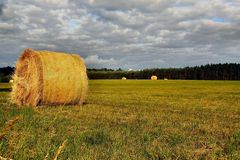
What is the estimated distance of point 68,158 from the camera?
5.75 metres

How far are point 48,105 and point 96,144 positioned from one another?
9.87 m

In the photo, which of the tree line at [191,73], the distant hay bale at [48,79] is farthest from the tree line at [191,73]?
the distant hay bale at [48,79]

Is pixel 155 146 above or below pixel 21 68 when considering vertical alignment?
below

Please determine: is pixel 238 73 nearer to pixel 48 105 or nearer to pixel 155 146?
pixel 48 105

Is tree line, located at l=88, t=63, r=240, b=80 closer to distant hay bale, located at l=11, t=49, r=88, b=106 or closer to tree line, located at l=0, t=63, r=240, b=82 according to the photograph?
tree line, located at l=0, t=63, r=240, b=82

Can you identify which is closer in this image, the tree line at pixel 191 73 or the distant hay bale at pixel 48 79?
the distant hay bale at pixel 48 79

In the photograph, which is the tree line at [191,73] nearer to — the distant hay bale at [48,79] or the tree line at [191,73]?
the tree line at [191,73]

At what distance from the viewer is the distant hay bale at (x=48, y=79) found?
16.7 metres

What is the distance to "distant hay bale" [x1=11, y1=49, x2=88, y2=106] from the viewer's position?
16.7 m

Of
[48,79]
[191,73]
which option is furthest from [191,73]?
[48,79]

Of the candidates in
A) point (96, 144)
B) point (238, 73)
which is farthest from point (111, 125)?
point (238, 73)

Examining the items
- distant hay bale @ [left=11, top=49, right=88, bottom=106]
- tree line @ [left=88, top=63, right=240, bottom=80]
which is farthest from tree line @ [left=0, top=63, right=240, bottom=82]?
distant hay bale @ [left=11, top=49, right=88, bottom=106]

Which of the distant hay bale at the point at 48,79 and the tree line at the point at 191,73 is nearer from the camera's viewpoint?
the distant hay bale at the point at 48,79

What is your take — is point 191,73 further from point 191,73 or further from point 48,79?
point 48,79
